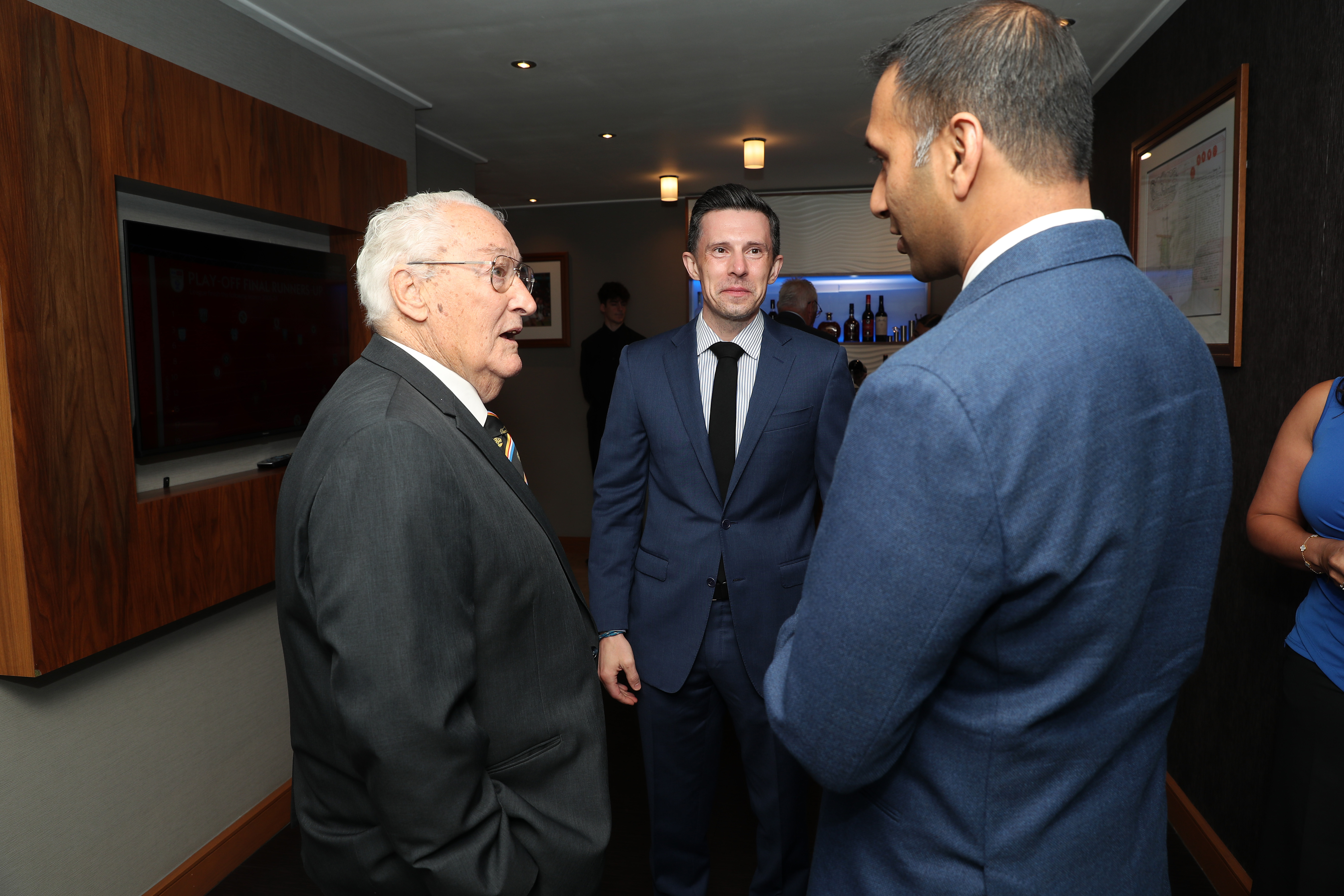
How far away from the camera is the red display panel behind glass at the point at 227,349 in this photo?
7.41 ft

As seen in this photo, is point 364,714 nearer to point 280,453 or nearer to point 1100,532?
point 1100,532

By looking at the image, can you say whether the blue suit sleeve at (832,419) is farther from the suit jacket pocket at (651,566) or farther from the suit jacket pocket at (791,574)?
the suit jacket pocket at (651,566)

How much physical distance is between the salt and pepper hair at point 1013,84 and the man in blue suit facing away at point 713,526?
3.60ft

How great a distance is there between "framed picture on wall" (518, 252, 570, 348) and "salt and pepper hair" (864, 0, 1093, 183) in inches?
242

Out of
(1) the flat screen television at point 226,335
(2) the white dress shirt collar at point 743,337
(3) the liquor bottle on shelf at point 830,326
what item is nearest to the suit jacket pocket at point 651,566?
(2) the white dress shirt collar at point 743,337

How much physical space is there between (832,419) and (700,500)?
37 cm

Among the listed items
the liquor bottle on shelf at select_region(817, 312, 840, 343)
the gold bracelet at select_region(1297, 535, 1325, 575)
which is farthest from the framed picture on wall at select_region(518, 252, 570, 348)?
the gold bracelet at select_region(1297, 535, 1325, 575)

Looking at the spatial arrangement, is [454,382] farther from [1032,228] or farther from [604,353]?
[604,353]

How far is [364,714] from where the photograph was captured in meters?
1.00

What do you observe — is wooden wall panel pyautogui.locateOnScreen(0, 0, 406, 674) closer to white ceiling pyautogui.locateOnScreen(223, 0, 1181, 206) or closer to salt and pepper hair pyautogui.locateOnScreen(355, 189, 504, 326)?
white ceiling pyautogui.locateOnScreen(223, 0, 1181, 206)

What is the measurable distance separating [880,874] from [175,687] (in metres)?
2.32

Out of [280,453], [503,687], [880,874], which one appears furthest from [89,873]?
[880,874]

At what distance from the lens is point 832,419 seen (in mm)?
1883

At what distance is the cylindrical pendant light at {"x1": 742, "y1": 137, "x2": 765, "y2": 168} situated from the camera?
175 inches
